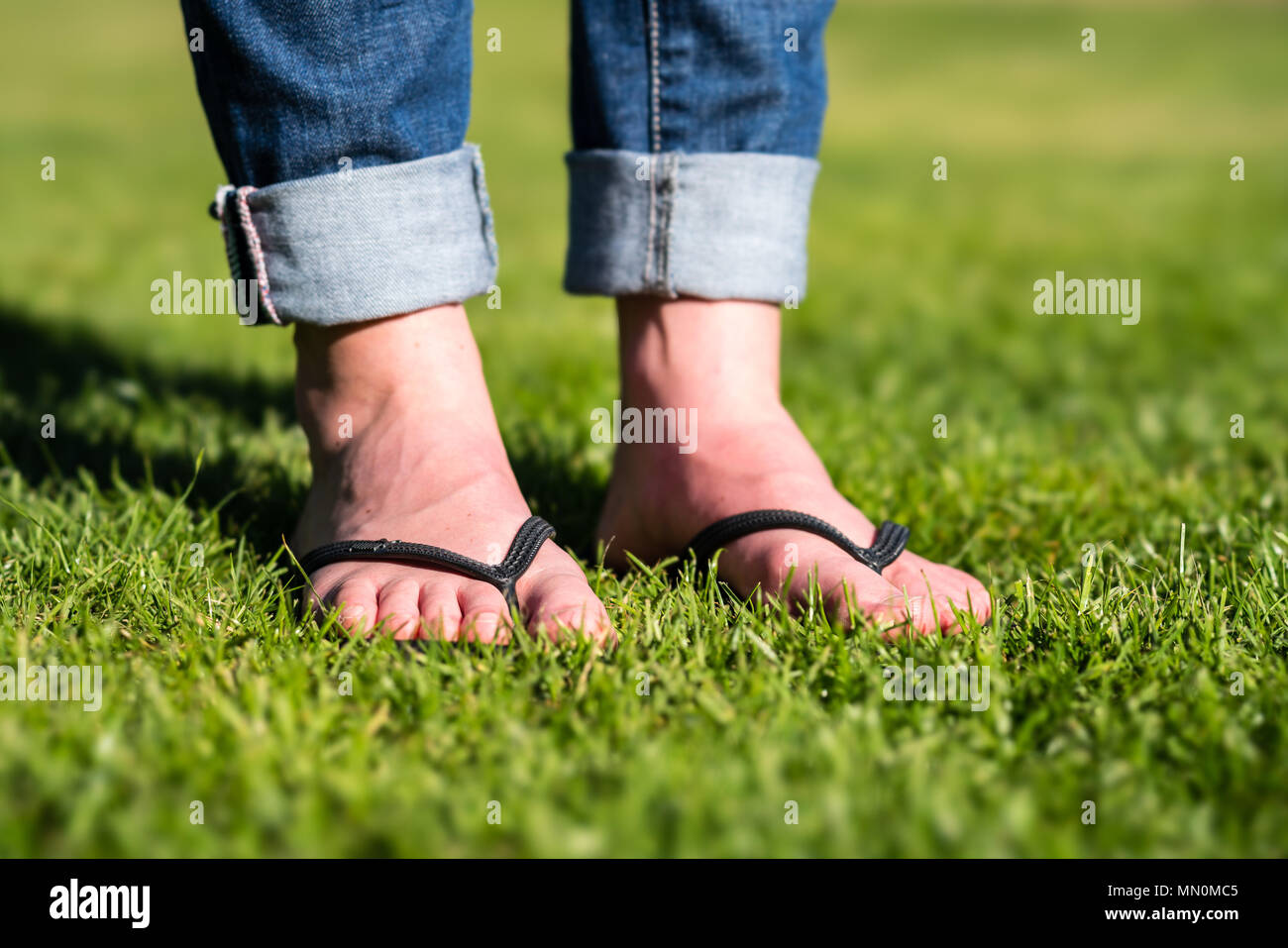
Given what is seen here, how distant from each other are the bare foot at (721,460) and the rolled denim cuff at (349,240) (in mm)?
396

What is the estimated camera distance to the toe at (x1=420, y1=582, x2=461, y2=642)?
1417 millimetres

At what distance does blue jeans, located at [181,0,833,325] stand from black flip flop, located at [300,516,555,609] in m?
0.32

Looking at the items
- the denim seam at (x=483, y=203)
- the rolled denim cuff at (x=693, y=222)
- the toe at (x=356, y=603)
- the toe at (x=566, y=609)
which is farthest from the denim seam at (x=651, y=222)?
the toe at (x=356, y=603)

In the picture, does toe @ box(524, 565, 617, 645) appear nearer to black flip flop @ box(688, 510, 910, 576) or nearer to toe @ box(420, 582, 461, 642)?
toe @ box(420, 582, 461, 642)

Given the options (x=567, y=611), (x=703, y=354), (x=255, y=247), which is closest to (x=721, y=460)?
(x=703, y=354)

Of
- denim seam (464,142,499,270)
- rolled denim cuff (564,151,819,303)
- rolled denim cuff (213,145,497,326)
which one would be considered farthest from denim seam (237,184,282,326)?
rolled denim cuff (564,151,819,303)

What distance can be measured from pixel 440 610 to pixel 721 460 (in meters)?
0.56

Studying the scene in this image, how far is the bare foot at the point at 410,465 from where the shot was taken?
151 cm

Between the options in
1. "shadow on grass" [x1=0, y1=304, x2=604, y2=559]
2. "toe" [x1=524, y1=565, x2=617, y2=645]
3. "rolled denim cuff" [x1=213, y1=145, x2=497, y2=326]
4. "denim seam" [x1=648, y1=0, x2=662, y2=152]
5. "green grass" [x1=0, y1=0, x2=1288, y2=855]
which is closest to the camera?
"green grass" [x1=0, y1=0, x2=1288, y2=855]

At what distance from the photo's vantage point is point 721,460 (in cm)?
178
